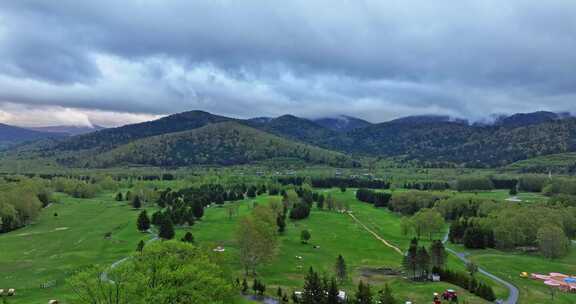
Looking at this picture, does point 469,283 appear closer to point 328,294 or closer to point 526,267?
point 526,267

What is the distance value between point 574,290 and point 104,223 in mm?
151565

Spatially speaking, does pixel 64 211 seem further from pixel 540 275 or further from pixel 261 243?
pixel 540 275

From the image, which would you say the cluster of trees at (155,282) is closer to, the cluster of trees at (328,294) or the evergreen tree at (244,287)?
the cluster of trees at (328,294)

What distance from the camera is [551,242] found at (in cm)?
12812

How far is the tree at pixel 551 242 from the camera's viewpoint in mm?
128375

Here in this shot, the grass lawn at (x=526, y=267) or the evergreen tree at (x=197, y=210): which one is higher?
the evergreen tree at (x=197, y=210)

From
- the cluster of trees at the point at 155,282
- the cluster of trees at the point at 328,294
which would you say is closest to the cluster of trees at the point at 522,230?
the cluster of trees at the point at 328,294

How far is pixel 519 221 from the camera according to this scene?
14600cm

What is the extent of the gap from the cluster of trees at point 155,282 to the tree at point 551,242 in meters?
111

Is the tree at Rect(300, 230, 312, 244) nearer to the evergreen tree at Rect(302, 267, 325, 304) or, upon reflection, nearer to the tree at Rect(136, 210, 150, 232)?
the tree at Rect(136, 210, 150, 232)

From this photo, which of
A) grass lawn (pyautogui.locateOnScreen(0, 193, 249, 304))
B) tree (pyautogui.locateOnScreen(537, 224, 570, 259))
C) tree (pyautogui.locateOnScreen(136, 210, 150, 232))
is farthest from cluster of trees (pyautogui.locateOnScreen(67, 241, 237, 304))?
tree (pyautogui.locateOnScreen(537, 224, 570, 259))

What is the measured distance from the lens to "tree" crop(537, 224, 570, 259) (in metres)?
128

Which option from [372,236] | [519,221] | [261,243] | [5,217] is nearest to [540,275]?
[519,221]

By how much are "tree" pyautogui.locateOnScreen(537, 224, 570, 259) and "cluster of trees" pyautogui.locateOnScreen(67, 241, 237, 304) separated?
111302 millimetres
